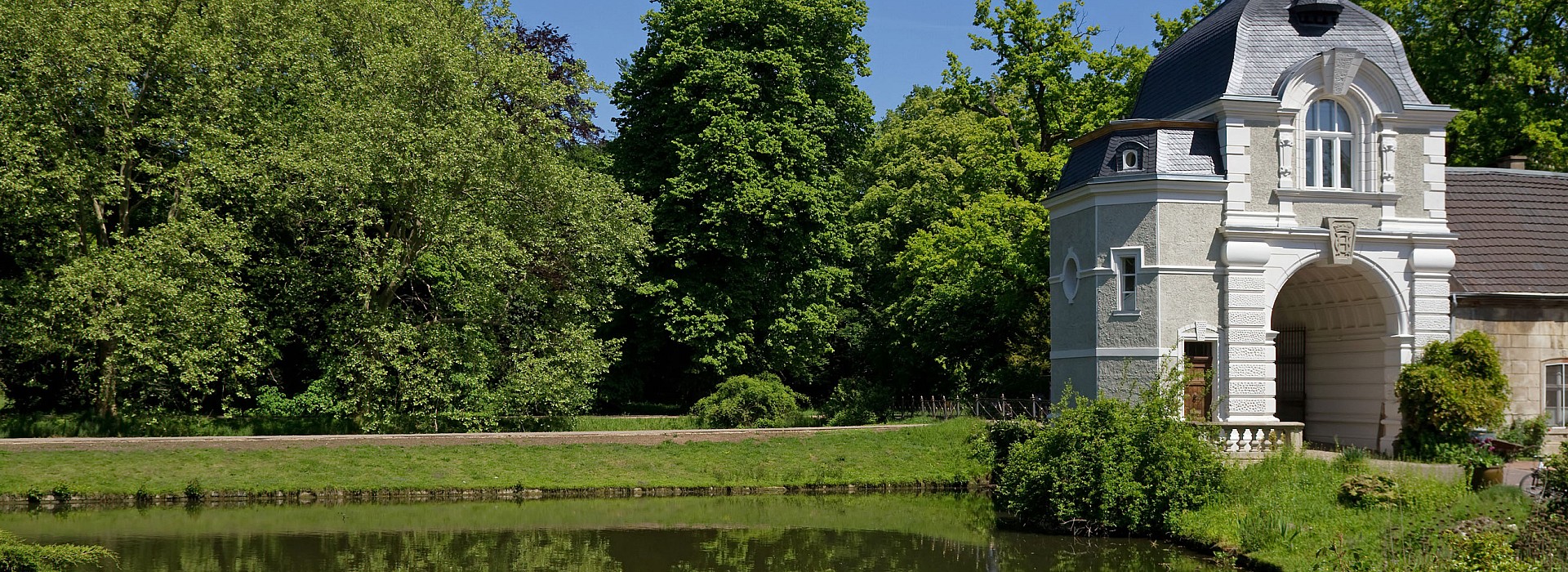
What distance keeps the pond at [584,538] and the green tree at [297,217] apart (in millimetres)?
5478

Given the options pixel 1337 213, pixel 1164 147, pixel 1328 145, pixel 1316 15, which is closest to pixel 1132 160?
pixel 1164 147

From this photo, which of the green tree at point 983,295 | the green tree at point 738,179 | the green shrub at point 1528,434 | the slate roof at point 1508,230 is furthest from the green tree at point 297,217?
the green shrub at point 1528,434

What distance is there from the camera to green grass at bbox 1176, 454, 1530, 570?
604 inches

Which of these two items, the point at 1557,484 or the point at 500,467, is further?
the point at 500,467

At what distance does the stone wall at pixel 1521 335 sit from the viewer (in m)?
25.5

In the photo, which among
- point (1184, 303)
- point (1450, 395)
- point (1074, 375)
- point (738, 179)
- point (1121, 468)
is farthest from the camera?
point (738, 179)

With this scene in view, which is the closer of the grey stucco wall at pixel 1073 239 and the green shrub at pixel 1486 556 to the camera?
the green shrub at pixel 1486 556

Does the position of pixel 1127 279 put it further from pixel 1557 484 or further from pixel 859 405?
pixel 859 405

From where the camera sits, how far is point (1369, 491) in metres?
18.4

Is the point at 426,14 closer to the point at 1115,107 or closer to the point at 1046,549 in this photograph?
the point at 1115,107

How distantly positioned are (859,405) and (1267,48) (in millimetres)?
16027

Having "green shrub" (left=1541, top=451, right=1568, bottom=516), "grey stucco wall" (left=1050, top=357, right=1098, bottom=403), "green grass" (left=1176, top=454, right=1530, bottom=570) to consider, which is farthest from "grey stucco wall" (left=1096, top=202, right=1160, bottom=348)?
"green shrub" (left=1541, top=451, right=1568, bottom=516)

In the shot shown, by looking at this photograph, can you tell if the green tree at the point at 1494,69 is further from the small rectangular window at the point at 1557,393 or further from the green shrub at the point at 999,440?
the green shrub at the point at 999,440

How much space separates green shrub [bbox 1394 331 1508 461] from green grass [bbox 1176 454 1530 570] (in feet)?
10.7
